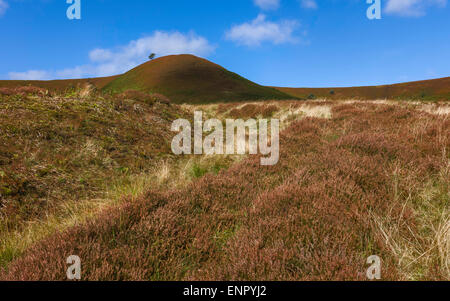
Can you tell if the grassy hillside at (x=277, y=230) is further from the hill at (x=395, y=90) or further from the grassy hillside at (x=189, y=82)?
the hill at (x=395, y=90)

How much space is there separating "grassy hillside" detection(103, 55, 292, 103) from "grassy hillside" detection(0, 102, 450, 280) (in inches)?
1172

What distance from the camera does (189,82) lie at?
4216cm

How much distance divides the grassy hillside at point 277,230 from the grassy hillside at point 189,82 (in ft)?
97.7

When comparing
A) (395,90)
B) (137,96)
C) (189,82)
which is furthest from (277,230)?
(395,90)

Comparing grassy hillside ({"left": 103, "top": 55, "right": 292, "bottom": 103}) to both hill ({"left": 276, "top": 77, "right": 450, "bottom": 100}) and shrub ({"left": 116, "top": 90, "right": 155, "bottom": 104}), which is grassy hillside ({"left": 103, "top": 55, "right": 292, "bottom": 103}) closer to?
shrub ({"left": 116, "top": 90, "right": 155, "bottom": 104})

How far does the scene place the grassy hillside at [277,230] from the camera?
196 centimetres

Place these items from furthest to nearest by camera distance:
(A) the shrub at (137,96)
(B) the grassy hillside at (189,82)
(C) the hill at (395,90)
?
(C) the hill at (395,90) < (B) the grassy hillside at (189,82) < (A) the shrub at (137,96)

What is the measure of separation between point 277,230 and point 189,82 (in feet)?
140

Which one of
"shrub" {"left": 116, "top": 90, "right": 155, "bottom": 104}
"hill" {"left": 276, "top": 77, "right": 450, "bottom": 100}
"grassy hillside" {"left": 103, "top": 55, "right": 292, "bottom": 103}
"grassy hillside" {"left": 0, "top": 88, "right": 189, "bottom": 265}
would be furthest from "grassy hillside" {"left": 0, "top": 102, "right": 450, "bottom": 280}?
"hill" {"left": 276, "top": 77, "right": 450, "bottom": 100}

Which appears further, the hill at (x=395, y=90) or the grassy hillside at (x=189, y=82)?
the hill at (x=395, y=90)

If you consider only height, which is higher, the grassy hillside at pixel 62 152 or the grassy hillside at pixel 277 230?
the grassy hillside at pixel 62 152

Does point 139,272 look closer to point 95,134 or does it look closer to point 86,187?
point 86,187

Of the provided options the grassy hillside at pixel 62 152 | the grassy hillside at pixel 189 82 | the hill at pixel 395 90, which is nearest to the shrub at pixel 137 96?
the grassy hillside at pixel 62 152

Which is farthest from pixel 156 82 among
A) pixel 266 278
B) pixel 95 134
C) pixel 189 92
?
pixel 266 278
